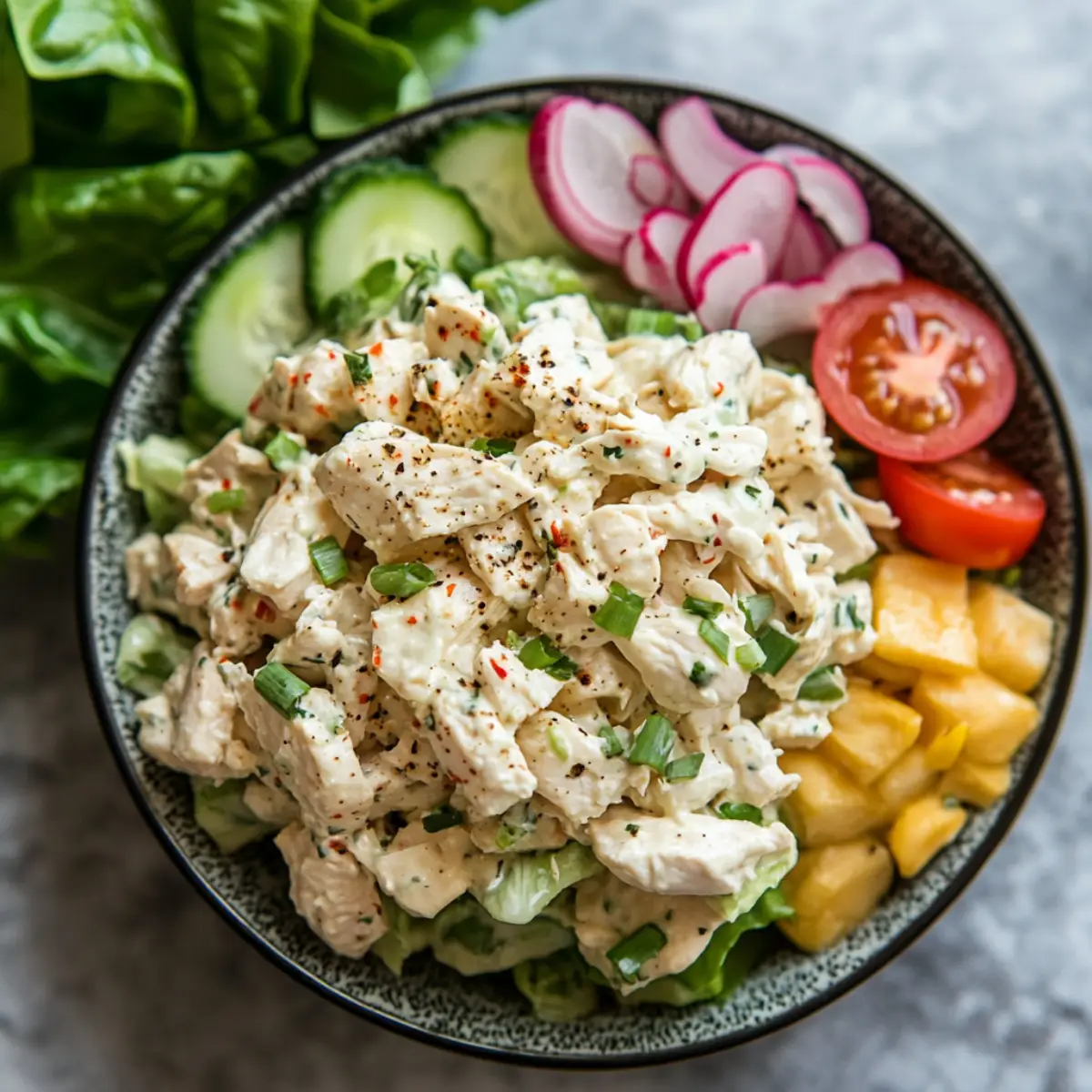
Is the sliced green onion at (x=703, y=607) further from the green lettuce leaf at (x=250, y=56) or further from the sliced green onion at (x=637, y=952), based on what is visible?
the green lettuce leaf at (x=250, y=56)

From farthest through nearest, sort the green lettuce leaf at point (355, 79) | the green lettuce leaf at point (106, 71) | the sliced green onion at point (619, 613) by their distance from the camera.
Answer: the green lettuce leaf at point (355, 79) → the green lettuce leaf at point (106, 71) → the sliced green onion at point (619, 613)

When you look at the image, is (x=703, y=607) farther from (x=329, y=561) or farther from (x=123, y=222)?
(x=123, y=222)

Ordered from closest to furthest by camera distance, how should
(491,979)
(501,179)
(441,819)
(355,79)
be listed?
(441,819), (491,979), (501,179), (355,79)

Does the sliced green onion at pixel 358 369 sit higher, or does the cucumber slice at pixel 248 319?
the sliced green onion at pixel 358 369

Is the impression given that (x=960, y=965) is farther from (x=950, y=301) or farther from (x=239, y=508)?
(x=239, y=508)

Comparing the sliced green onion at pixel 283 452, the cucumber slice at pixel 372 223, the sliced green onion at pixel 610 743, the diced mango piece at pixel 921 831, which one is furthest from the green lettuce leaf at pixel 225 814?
the diced mango piece at pixel 921 831

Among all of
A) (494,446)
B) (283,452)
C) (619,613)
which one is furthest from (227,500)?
(619,613)
